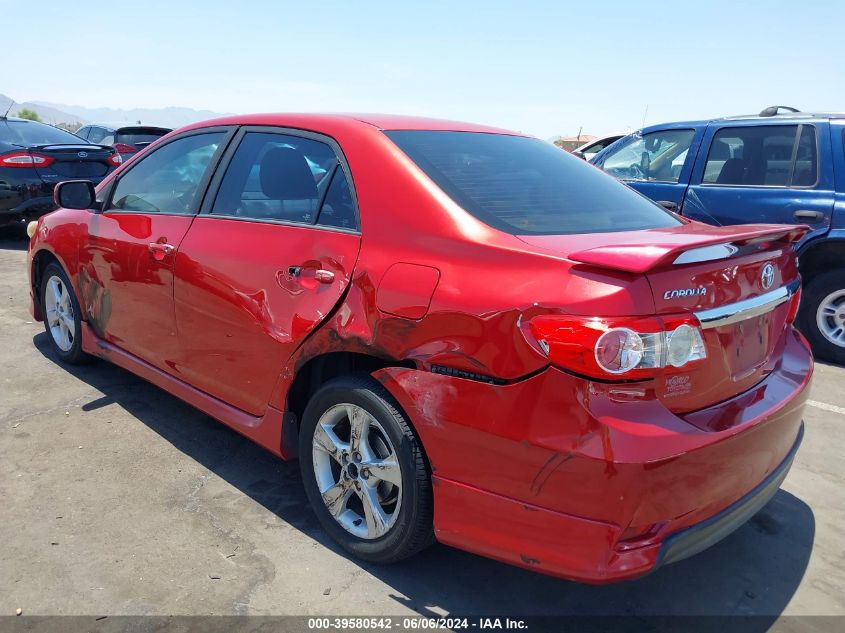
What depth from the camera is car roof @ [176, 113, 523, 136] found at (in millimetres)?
2852

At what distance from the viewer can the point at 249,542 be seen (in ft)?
8.96

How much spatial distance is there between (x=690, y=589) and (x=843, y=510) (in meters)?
1.09

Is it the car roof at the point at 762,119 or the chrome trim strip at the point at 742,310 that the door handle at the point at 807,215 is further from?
the chrome trim strip at the point at 742,310

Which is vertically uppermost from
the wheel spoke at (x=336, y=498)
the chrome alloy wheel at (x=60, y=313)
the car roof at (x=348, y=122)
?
the car roof at (x=348, y=122)

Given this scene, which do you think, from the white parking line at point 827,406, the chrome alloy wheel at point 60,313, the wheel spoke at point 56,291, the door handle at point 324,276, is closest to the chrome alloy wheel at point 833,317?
the white parking line at point 827,406

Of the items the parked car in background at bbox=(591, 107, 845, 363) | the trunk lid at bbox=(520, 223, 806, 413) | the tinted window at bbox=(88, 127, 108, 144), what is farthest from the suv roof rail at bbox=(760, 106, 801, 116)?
the tinted window at bbox=(88, 127, 108, 144)

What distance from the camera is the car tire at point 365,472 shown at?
2328 mm

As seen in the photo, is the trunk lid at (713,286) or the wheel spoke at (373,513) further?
the wheel spoke at (373,513)

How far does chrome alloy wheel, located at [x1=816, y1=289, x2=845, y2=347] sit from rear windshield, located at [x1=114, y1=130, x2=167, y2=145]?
1412 cm

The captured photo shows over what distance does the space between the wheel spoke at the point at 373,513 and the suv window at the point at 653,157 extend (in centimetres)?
457

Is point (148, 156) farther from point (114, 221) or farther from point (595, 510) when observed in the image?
point (595, 510)

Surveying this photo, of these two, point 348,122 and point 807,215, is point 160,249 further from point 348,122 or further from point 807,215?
point 807,215

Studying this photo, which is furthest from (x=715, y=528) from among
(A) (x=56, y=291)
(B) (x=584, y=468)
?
(A) (x=56, y=291)

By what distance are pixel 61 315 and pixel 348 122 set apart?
2.72m
